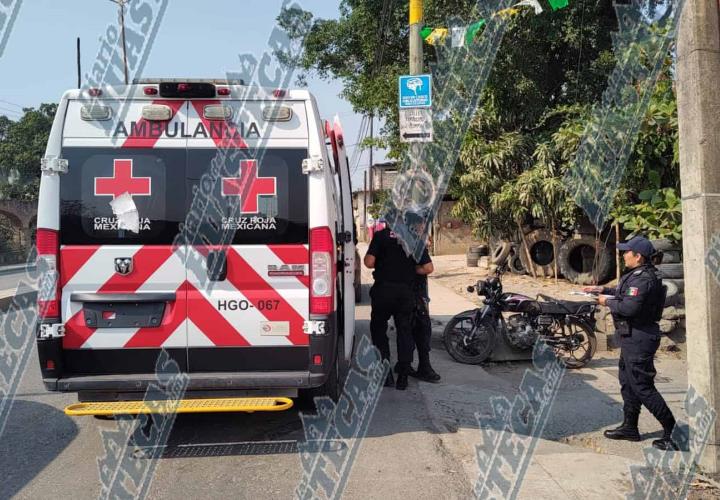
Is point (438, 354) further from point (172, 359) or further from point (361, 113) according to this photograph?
point (361, 113)

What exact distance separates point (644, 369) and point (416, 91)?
441 cm

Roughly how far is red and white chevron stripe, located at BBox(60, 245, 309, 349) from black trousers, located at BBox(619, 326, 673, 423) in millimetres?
2565

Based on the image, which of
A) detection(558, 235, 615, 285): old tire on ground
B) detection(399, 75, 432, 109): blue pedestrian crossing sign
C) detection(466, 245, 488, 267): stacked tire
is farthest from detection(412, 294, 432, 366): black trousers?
detection(466, 245, 488, 267): stacked tire

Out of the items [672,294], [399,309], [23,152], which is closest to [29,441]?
[399,309]

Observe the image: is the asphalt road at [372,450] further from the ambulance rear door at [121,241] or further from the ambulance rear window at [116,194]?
the ambulance rear window at [116,194]

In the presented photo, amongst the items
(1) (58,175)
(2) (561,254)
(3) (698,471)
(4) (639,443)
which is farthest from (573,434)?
(2) (561,254)

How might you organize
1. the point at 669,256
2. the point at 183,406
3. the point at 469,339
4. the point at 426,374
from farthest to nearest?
1. the point at 669,256
2. the point at 469,339
3. the point at 426,374
4. the point at 183,406

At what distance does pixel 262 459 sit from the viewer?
443 cm

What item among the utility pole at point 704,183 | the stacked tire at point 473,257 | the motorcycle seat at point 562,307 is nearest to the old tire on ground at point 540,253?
the stacked tire at point 473,257

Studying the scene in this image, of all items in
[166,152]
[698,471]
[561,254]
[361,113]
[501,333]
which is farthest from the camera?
[361,113]

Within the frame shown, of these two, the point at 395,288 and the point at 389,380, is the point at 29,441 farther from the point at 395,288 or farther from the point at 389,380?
the point at 395,288

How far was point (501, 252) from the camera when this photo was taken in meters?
16.7

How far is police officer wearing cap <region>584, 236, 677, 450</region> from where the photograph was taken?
475 cm

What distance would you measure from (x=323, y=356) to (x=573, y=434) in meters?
2.47
